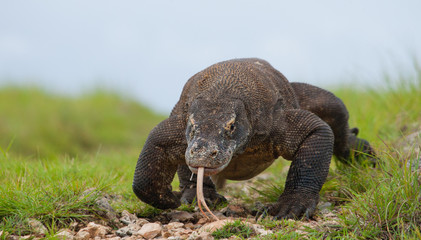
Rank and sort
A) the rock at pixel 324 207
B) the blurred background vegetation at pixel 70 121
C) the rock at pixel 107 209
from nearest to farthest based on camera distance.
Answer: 1. the rock at pixel 107 209
2. the rock at pixel 324 207
3. the blurred background vegetation at pixel 70 121

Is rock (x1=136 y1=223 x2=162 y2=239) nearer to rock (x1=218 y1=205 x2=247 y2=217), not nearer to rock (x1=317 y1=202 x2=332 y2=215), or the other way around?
rock (x1=218 y1=205 x2=247 y2=217)

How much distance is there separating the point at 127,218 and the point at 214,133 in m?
1.12

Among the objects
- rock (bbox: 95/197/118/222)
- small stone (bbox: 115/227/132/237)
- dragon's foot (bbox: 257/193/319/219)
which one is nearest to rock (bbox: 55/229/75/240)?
small stone (bbox: 115/227/132/237)

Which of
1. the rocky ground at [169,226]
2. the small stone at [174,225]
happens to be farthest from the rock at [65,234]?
the small stone at [174,225]

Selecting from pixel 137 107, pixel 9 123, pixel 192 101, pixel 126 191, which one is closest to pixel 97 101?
pixel 137 107

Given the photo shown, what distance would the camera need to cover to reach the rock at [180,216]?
454 centimetres

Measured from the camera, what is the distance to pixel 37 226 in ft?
12.7

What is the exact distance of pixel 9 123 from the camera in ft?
48.3

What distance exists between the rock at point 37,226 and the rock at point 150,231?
2.20 ft

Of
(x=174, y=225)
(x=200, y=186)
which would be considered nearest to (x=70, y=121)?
(x=174, y=225)

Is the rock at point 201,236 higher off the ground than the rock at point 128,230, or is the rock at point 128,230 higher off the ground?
the rock at point 201,236

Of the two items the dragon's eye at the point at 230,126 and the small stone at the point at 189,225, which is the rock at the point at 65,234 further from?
the dragon's eye at the point at 230,126

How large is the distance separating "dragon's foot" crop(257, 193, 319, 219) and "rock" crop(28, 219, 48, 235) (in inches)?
67.3

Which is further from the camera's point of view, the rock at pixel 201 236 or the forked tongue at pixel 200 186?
the rock at pixel 201 236
